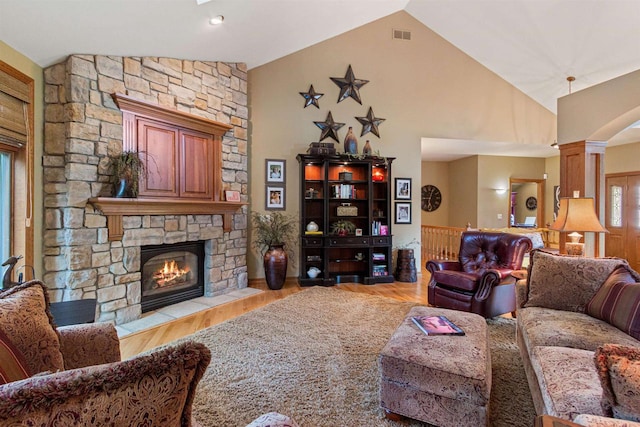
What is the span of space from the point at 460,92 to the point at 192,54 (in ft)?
15.3

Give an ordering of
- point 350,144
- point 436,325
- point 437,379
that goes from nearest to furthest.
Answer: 1. point 437,379
2. point 436,325
3. point 350,144

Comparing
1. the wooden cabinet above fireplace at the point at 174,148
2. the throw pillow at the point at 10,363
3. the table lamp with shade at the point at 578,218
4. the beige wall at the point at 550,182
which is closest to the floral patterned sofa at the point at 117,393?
the throw pillow at the point at 10,363

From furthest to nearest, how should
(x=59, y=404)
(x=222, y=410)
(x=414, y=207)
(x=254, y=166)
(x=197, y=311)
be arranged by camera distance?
1. (x=414, y=207)
2. (x=254, y=166)
3. (x=197, y=311)
4. (x=222, y=410)
5. (x=59, y=404)

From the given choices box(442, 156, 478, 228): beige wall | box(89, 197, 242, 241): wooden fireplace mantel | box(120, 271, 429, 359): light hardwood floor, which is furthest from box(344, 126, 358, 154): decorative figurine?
box(442, 156, 478, 228): beige wall

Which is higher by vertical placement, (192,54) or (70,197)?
(192,54)

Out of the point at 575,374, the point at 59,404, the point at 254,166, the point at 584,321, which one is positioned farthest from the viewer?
the point at 254,166

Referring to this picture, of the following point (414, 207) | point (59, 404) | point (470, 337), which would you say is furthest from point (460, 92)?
point (59, 404)

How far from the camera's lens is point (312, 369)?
91.5 inches

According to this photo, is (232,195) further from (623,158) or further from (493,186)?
(623,158)

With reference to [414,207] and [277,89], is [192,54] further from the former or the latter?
[414,207]

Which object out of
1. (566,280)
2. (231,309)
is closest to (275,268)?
(231,309)

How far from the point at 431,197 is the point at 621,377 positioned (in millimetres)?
8460

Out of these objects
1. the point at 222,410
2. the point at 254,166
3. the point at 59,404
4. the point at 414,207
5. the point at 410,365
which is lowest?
the point at 222,410

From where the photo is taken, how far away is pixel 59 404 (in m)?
0.54
